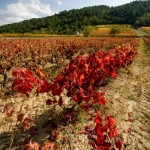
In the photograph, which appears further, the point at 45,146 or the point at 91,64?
the point at 91,64

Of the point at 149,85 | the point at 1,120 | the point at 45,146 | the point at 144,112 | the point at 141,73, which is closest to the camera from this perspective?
the point at 45,146

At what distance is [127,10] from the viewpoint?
180 metres

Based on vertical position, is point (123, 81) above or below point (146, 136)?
below

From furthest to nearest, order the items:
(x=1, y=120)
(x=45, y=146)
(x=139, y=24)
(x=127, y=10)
Answer: (x=127, y=10)
(x=139, y=24)
(x=1, y=120)
(x=45, y=146)

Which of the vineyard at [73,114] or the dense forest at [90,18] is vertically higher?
the vineyard at [73,114]

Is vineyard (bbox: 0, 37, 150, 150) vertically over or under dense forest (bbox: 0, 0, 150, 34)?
over

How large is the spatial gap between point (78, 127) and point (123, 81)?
17.4ft

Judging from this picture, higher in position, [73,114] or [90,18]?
[73,114]

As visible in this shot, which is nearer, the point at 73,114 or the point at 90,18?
the point at 73,114

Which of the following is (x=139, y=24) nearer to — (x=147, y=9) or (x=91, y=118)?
(x=147, y=9)

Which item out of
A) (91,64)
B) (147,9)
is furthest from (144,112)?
(147,9)

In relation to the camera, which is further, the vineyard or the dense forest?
the dense forest

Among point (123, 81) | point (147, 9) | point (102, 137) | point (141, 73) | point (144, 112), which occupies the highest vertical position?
point (102, 137)

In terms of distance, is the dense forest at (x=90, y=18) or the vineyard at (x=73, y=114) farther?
the dense forest at (x=90, y=18)
